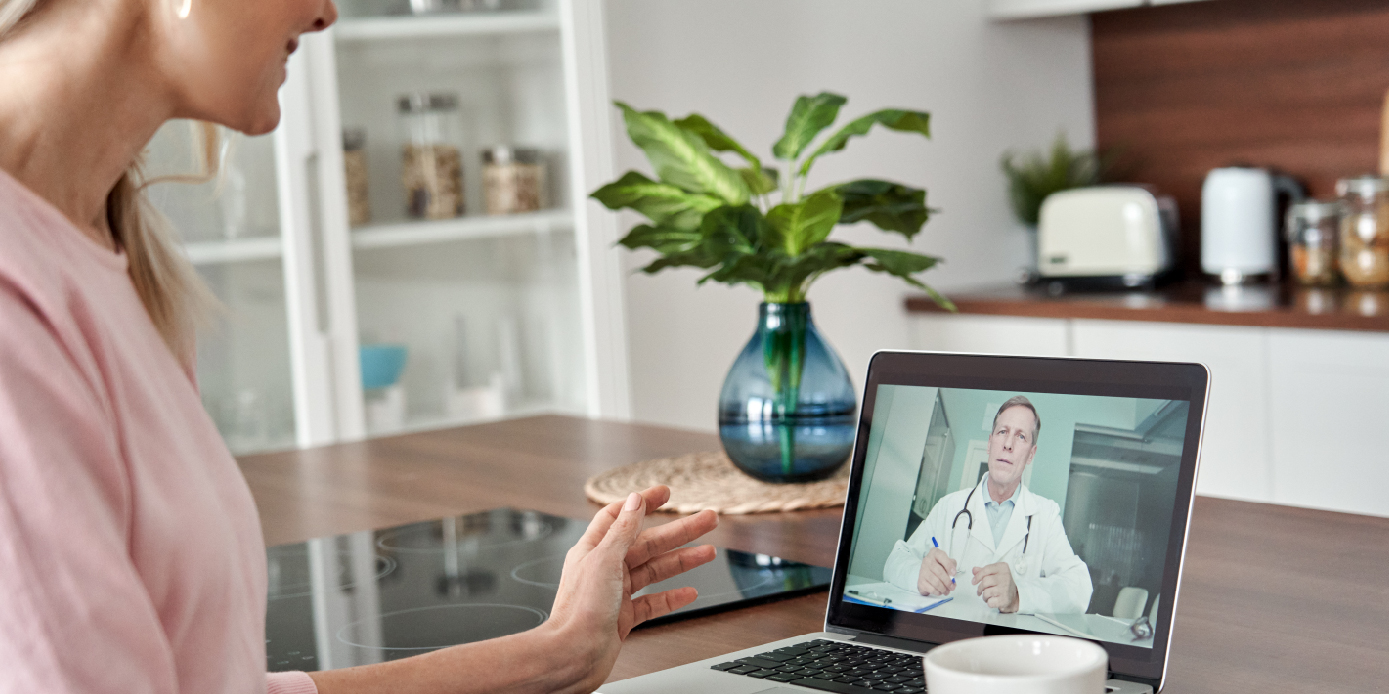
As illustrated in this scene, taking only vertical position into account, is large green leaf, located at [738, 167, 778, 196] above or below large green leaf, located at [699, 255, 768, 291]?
above

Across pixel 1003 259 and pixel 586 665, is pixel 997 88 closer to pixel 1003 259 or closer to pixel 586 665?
pixel 1003 259

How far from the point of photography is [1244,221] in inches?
120

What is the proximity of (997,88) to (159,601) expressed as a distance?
3170 millimetres

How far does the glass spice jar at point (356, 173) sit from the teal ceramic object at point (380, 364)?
0.83ft

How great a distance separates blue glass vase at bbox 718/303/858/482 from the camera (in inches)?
52.2

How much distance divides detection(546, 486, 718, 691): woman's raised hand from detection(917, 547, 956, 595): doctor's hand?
0.14 m

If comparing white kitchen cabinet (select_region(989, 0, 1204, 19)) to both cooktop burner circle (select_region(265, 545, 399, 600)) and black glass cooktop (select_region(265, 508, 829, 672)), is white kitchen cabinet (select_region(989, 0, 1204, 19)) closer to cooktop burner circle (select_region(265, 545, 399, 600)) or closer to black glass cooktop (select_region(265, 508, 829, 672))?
black glass cooktop (select_region(265, 508, 829, 672))

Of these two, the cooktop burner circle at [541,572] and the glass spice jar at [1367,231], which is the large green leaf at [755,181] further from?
the glass spice jar at [1367,231]

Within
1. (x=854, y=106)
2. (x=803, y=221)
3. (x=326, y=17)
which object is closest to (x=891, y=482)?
(x=326, y=17)

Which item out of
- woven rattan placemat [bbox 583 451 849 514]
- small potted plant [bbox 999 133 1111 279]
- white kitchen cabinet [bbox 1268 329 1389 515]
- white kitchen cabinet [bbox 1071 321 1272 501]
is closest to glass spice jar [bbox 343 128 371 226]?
woven rattan placemat [bbox 583 451 849 514]

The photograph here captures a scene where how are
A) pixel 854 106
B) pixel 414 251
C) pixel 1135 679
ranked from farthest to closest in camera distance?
pixel 854 106 < pixel 414 251 < pixel 1135 679

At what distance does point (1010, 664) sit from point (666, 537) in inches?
13.6

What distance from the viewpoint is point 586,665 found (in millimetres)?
769

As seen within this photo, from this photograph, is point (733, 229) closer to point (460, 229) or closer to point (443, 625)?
point (443, 625)
